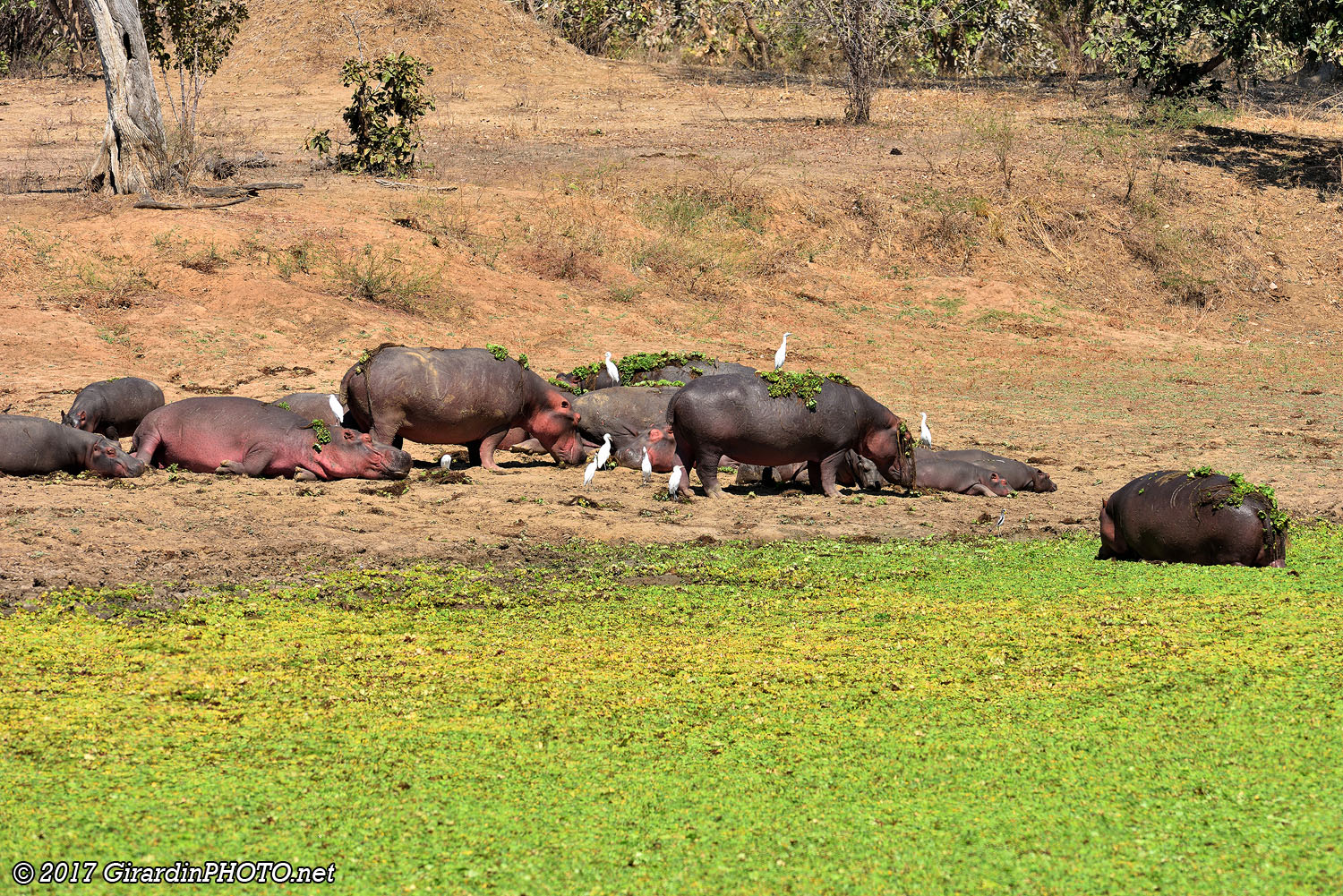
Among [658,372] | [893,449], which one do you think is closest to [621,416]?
[658,372]

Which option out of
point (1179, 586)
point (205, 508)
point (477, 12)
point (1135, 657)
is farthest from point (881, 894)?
point (477, 12)

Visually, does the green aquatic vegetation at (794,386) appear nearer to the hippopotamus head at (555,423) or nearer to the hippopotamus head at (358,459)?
the hippopotamus head at (555,423)

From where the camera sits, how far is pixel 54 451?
33.8 ft

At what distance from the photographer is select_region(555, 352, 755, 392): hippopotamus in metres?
13.6

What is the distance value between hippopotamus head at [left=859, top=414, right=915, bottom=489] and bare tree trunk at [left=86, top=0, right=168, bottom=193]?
11546 mm

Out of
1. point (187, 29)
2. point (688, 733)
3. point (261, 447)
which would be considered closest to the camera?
point (688, 733)

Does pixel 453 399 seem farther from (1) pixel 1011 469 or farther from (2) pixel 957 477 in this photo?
(1) pixel 1011 469

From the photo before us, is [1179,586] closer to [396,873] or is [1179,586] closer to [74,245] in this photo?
[396,873]

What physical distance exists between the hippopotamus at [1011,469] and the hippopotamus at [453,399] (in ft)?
11.3

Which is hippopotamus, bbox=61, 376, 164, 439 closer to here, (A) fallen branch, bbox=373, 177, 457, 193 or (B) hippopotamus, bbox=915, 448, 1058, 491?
(B) hippopotamus, bbox=915, 448, 1058, 491

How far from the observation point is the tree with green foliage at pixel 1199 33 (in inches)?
926

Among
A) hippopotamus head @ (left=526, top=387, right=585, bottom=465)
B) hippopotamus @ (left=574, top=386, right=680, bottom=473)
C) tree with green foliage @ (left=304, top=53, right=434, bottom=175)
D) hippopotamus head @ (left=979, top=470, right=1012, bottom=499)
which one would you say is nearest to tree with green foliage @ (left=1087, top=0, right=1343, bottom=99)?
tree with green foliage @ (left=304, top=53, right=434, bottom=175)

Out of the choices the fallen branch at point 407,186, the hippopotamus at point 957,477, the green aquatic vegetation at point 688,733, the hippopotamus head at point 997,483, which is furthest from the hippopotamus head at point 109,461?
the fallen branch at point 407,186

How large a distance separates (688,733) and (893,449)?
258 inches
